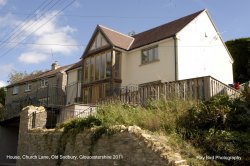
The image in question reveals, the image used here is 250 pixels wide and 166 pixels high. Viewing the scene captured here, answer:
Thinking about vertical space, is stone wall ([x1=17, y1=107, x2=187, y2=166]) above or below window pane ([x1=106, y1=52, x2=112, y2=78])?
below

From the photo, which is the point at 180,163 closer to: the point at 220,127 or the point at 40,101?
the point at 220,127

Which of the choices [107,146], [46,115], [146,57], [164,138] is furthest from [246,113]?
[146,57]

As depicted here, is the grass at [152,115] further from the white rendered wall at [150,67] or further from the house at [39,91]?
the house at [39,91]

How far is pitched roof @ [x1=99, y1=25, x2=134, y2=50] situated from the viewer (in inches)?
1027

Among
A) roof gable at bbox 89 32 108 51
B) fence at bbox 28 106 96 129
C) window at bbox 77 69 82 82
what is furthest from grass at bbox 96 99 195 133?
window at bbox 77 69 82 82

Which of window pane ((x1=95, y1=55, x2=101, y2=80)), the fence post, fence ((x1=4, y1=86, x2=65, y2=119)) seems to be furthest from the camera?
window pane ((x1=95, y1=55, x2=101, y2=80))

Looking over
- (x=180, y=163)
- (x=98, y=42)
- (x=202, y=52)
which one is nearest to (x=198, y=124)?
(x=180, y=163)

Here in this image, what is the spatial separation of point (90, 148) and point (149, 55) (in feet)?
45.8

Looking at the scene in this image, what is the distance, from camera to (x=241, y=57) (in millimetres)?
32250

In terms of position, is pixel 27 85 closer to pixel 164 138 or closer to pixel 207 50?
pixel 207 50

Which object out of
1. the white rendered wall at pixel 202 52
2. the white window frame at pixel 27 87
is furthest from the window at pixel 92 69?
the white window frame at pixel 27 87

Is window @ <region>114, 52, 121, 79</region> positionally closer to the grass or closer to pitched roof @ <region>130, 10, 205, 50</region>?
pitched roof @ <region>130, 10, 205, 50</region>

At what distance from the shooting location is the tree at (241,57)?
31.7 m

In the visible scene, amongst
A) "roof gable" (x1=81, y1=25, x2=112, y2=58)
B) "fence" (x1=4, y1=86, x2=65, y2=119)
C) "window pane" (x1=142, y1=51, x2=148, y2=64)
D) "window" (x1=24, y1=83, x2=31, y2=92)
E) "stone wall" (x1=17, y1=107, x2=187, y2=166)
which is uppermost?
"roof gable" (x1=81, y1=25, x2=112, y2=58)
